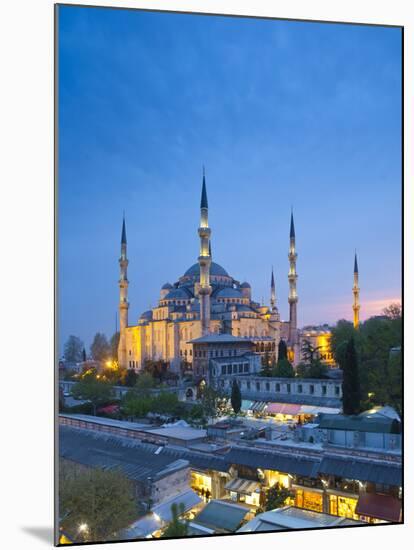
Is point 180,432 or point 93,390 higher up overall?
point 93,390

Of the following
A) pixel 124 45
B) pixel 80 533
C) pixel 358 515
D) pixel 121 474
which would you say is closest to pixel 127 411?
pixel 121 474

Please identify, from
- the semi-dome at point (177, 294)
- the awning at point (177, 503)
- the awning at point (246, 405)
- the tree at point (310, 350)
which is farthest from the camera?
the semi-dome at point (177, 294)

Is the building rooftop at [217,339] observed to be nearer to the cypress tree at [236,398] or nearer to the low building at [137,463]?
the cypress tree at [236,398]

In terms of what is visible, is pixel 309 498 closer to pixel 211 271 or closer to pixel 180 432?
pixel 180 432

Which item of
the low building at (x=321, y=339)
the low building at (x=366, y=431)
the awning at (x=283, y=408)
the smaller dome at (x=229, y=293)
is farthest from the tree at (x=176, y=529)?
the smaller dome at (x=229, y=293)

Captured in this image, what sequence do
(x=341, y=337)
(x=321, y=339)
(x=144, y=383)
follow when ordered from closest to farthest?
1. (x=144, y=383)
2. (x=341, y=337)
3. (x=321, y=339)

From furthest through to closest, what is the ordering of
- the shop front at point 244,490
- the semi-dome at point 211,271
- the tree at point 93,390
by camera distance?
the semi-dome at point 211,271 → the tree at point 93,390 → the shop front at point 244,490

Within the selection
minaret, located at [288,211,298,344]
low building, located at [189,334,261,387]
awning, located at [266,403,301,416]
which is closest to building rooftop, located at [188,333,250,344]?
low building, located at [189,334,261,387]

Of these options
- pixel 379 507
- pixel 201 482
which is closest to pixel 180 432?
pixel 201 482
